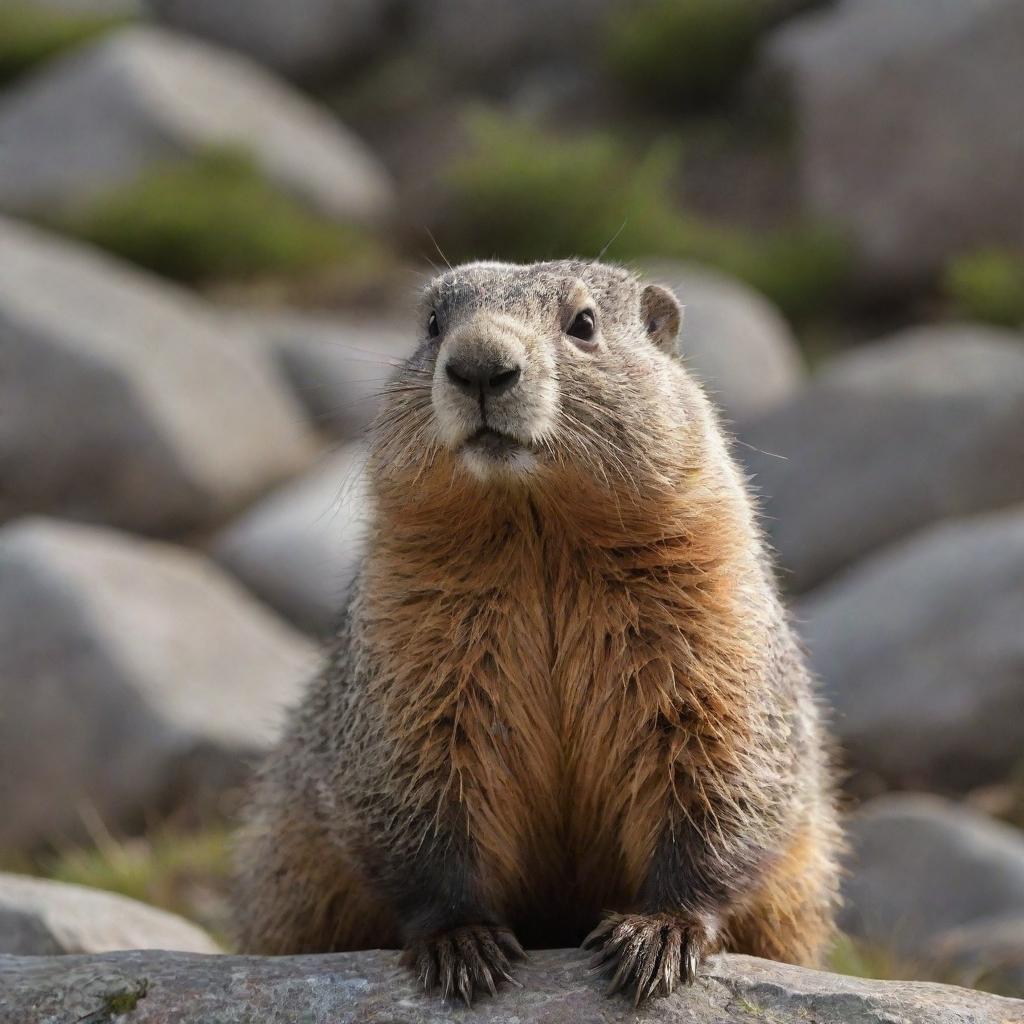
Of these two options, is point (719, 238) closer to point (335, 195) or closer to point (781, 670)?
point (335, 195)

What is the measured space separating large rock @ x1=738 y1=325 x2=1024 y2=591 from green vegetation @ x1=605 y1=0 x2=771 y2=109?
8.68 m

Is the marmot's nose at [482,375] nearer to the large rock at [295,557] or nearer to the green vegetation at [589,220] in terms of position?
the large rock at [295,557]

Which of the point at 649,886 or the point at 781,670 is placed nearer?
the point at 649,886

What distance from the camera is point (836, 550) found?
41.8ft

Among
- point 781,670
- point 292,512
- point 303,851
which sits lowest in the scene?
point 303,851

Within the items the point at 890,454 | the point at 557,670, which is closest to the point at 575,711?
the point at 557,670

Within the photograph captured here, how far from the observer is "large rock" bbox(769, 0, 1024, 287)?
54.4ft

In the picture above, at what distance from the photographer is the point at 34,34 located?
22703mm

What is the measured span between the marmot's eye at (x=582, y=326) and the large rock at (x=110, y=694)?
14.6 ft

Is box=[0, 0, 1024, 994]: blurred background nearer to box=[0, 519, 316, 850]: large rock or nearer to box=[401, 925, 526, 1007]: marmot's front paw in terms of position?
box=[0, 519, 316, 850]: large rock

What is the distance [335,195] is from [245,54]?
4.92 meters

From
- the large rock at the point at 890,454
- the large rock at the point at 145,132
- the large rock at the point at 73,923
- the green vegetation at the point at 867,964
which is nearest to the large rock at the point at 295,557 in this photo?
the large rock at the point at 890,454

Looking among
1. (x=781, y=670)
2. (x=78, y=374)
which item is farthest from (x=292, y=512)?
(x=781, y=670)

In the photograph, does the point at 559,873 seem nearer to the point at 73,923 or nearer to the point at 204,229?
the point at 73,923
